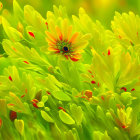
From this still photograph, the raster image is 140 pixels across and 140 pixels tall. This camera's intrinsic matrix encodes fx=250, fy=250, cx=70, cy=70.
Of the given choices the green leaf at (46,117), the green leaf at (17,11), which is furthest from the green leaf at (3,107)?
the green leaf at (17,11)

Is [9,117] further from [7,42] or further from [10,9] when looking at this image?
[10,9]

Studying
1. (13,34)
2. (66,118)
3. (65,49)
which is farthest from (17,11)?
(66,118)

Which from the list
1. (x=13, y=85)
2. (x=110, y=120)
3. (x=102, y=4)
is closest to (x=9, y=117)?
(x=13, y=85)

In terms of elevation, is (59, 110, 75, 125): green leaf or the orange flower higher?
the orange flower

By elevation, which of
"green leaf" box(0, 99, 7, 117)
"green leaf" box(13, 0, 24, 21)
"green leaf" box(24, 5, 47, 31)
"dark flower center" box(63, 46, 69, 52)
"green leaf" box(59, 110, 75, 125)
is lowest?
"green leaf" box(59, 110, 75, 125)

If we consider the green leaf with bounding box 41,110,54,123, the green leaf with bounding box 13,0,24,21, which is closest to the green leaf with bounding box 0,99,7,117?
the green leaf with bounding box 41,110,54,123

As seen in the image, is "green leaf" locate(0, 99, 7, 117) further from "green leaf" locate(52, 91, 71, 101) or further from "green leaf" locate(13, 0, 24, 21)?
"green leaf" locate(13, 0, 24, 21)
